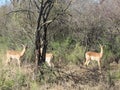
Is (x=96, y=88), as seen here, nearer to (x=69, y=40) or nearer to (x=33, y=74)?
(x=33, y=74)

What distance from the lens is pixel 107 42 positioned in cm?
1995

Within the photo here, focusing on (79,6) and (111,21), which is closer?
(111,21)

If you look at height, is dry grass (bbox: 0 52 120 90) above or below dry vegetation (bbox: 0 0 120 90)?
below

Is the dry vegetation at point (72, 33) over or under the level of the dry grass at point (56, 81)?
over

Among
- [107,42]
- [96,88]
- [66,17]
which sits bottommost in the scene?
[96,88]

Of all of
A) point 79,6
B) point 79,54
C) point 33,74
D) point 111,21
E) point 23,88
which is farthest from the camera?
point 79,6

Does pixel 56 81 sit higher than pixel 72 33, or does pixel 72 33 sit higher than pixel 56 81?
pixel 72 33

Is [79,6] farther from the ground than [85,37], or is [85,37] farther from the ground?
[79,6]

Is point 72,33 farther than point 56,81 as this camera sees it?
Yes

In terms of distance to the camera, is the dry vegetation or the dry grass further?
the dry vegetation

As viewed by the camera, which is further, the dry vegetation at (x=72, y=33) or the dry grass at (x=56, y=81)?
the dry vegetation at (x=72, y=33)

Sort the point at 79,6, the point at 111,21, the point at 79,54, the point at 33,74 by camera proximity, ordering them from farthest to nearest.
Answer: the point at 79,6
the point at 111,21
the point at 79,54
the point at 33,74

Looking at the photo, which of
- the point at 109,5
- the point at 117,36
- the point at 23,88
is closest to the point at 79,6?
the point at 109,5

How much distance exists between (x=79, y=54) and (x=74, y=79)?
738 centimetres
